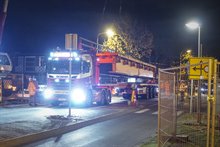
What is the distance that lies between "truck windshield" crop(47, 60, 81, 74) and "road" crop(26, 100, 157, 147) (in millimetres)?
7407

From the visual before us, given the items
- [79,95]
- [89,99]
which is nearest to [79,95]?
[79,95]

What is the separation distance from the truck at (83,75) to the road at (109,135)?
6.30m

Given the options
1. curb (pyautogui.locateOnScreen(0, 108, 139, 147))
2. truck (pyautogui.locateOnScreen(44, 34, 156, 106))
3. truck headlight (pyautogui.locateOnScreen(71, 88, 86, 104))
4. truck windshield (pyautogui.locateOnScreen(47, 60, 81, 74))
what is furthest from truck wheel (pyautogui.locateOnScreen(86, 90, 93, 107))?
curb (pyautogui.locateOnScreen(0, 108, 139, 147))

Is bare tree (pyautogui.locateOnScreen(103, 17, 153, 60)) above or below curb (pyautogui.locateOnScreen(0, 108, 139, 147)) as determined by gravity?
above

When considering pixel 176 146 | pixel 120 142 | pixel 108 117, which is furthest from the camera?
pixel 108 117

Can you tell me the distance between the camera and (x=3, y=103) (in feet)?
87.2

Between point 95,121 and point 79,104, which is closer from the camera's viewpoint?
point 95,121

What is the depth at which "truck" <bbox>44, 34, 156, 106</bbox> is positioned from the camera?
82.5ft

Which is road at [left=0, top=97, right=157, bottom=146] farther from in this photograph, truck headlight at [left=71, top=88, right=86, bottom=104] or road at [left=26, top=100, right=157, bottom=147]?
truck headlight at [left=71, top=88, right=86, bottom=104]

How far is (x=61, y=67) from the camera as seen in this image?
25.5 meters

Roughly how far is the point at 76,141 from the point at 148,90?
27465 millimetres

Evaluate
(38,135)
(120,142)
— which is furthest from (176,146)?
(38,135)

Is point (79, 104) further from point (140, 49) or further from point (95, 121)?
point (140, 49)

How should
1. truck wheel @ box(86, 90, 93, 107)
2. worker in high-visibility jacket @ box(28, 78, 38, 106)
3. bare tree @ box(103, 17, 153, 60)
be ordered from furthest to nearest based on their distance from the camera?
bare tree @ box(103, 17, 153, 60)
truck wheel @ box(86, 90, 93, 107)
worker in high-visibility jacket @ box(28, 78, 38, 106)
